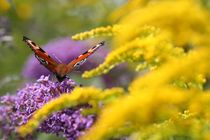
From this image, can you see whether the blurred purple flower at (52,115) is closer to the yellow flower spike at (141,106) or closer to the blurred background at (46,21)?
the yellow flower spike at (141,106)

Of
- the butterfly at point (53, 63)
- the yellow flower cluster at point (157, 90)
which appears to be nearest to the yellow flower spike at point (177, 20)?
the yellow flower cluster at point (157, 90)

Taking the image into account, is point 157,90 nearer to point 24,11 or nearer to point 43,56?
point 43,56

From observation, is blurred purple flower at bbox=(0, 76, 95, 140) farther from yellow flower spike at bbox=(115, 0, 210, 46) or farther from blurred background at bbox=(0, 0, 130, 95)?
blurred background at bbox=(0, 0, 130, 95)

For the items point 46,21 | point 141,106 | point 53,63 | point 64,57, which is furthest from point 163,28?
point 46,21

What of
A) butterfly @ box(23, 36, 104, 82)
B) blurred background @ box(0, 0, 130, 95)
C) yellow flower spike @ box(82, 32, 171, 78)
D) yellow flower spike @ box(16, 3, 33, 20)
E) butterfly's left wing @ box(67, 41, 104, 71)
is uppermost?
yellow flower spike @ box(16, 3, 33, 20)

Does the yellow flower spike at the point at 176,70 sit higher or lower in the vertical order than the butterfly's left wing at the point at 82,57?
lower

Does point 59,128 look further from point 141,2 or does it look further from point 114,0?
point 114,0

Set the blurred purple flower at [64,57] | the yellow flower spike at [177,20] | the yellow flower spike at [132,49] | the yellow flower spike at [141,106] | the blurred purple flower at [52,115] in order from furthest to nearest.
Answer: the blurred purple flower at [64,57], the blurred purple flower at [52,115], the yellow flower spike at [132,49], the yellow flower spike at [177,20], the yellow flower spike at [141,106]

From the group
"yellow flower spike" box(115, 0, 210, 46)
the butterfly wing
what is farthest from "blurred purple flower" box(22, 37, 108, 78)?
"yellow flower spike" box(115, 0, 210, 46)

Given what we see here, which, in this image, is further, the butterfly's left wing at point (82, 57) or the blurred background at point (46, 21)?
the blurred background at point (46, 21)
